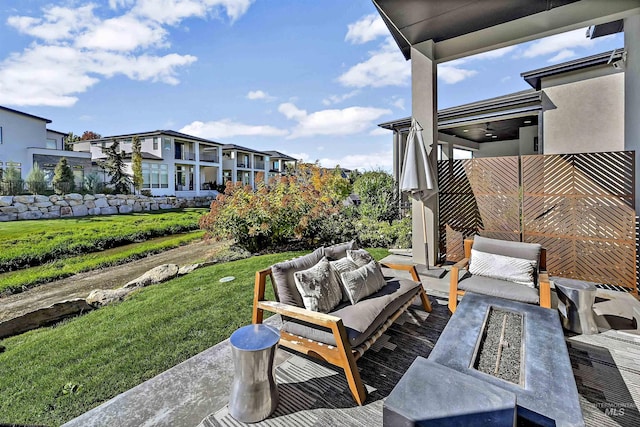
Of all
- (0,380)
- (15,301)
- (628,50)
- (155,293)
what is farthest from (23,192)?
(628,50)

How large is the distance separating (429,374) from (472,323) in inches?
41.3

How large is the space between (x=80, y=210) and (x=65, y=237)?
7.19 meters

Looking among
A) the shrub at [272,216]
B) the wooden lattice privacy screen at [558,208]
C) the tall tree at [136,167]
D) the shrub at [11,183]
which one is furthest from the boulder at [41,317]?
the tall tree at [136,167]

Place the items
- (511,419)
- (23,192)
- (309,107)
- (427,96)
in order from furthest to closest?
(309,107), (23,192), (427,96), (511,419)

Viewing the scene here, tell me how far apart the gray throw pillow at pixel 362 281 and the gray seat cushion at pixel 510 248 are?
65.3 inches

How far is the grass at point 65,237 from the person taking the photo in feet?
26.4

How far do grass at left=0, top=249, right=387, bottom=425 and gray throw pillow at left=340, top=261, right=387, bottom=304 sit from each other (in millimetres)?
1455

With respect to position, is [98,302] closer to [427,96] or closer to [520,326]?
[520,326]

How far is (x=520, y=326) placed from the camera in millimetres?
2604

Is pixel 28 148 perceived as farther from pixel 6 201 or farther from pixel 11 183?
pixel 6 201

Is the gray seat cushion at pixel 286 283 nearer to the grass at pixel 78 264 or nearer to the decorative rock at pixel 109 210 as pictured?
the grass at pixel 78 264

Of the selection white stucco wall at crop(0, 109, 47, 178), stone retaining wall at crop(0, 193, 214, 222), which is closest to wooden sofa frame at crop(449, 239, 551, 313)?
stone retaining wall at crop(0, 193, 214, 222)

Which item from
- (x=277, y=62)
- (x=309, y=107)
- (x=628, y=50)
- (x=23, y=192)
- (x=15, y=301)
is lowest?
(x=15, y=301)

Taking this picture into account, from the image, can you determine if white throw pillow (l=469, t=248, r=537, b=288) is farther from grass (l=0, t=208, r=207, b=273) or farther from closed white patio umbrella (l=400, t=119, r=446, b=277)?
grass (l=0, t=208, r=207, b=273)
